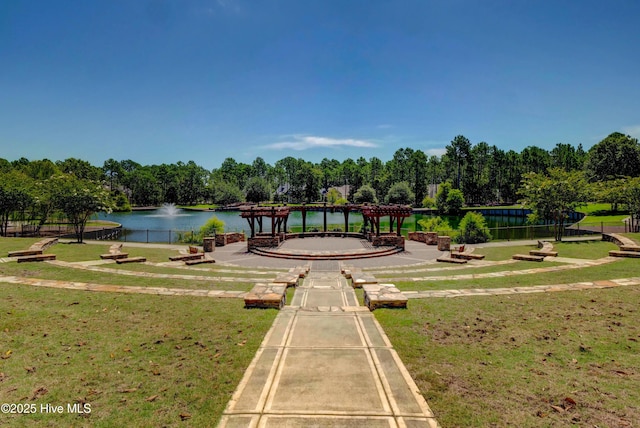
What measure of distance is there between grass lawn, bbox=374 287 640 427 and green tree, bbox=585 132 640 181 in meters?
70.7

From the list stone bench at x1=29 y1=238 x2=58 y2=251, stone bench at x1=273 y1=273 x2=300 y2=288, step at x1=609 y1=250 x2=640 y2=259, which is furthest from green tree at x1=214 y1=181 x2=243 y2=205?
step at x1=609 y1=250 x2=640 y2=259

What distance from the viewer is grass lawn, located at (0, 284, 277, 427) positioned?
4156mm

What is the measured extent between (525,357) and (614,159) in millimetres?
80862

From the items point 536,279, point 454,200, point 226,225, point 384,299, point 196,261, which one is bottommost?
point 226,225

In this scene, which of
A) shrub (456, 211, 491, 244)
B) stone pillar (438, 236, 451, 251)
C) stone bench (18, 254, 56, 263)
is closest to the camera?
stone bench (18, 254, 56, 263)

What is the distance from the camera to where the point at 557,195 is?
24359mm

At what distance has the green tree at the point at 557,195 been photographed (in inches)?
950

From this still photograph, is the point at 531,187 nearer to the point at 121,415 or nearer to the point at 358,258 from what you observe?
the point at 358,258

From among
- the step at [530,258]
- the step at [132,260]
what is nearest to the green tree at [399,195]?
the step at [530,258]

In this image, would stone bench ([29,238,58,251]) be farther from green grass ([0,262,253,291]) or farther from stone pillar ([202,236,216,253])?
stone pillar ([202,236,216,253])

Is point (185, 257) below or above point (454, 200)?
below

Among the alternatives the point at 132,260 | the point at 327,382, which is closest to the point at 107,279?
the point at 132,260

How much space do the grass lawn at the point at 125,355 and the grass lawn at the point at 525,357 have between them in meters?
2.84

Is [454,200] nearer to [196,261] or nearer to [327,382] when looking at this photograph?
[196,261]
